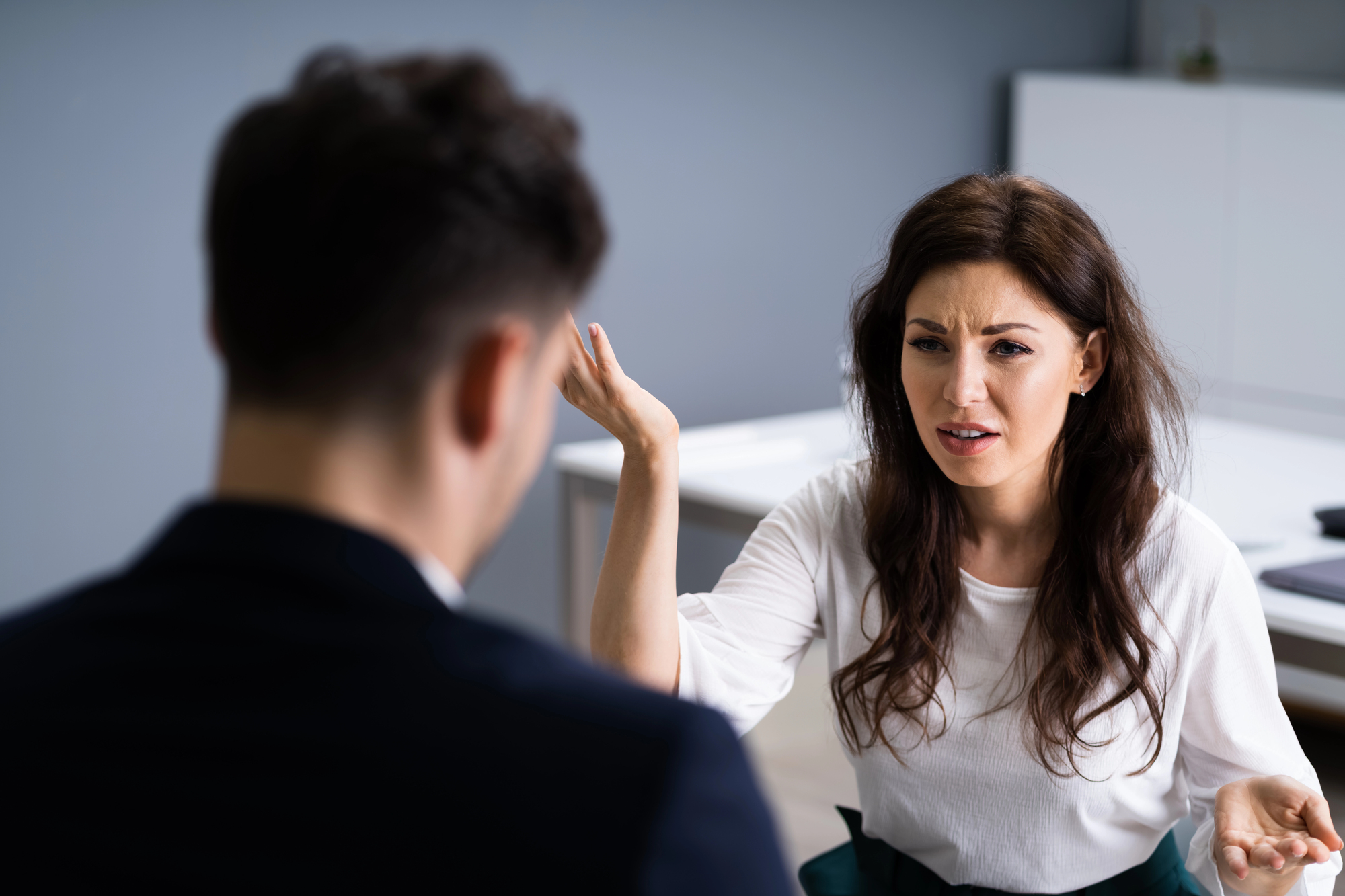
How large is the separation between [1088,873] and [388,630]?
1.11 m

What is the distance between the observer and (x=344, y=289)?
58 centimetres

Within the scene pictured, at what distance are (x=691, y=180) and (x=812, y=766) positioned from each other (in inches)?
60.9

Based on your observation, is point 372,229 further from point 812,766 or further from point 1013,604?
point 812,766

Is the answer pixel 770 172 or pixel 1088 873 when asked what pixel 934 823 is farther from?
pixel 770 172

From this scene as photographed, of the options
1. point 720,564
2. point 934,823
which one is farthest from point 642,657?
point 720,564

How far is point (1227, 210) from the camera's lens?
401 centimetres

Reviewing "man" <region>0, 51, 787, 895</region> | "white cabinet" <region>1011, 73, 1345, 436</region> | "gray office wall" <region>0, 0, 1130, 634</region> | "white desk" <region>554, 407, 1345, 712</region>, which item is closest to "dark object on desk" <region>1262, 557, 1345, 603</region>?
"white desk" <region>554, 407, 1345, 712</region>

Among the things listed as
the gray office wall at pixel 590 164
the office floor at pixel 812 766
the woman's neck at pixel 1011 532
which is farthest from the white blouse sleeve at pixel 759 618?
the gray office wall at pixel 590 164

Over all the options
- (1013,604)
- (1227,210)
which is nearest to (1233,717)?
(1013,604)

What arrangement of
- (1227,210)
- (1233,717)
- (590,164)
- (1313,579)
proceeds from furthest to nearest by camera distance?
1. (1227,210)
2. (590,164)
3. (1313,579)
4. (1233,717)

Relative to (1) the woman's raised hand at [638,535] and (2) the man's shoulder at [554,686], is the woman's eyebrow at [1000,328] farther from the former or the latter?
(2) the man's shoulder at [554,686]

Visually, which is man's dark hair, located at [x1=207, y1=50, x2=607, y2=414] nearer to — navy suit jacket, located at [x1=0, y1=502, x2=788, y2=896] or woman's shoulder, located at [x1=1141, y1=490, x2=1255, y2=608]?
navy suit jacket, located at [x1=0, y1=502, x2=788, y2=896]

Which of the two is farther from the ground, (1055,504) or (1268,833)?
(1055,504)

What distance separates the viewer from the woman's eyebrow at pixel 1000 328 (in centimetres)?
148
